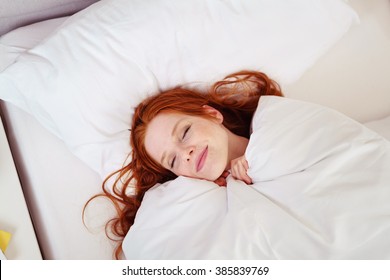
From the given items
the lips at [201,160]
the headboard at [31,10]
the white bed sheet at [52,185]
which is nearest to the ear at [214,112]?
the lips at [201,160]

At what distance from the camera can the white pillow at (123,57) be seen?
111 cm

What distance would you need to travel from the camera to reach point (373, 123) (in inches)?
49.6

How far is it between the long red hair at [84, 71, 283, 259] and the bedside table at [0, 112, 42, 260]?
177mm

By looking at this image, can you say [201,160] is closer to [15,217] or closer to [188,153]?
[188,153]

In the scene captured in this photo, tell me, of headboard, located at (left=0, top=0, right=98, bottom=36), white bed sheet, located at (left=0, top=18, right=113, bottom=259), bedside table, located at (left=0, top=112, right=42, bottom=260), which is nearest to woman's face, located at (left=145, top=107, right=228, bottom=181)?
white bed sheet, located at (left=0, top=18, right=113, bottom=259)

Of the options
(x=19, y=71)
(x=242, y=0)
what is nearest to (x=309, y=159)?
(x=242, y=0)

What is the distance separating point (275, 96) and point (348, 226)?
1.31 ft

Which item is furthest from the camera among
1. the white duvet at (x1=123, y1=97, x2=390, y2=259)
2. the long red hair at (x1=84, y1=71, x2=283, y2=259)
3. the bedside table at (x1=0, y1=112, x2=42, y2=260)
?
the long red hair at (x1=84, y1=71, x2=283, y2=259)

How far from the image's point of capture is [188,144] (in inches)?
44.2

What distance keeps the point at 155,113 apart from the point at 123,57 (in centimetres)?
16

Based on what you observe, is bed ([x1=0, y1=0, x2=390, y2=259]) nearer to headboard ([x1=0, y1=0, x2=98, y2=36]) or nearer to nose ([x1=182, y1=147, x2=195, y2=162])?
headboard ([x1=0, y1=0, x2=98, y2=36])

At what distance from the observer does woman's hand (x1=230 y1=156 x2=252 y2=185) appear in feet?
3.69

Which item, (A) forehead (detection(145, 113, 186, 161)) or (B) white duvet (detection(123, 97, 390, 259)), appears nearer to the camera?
(B) white duvet (detection(123, 97, 390, 259))
